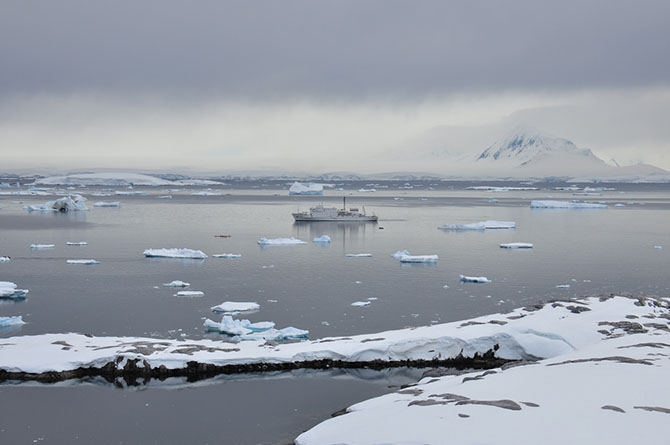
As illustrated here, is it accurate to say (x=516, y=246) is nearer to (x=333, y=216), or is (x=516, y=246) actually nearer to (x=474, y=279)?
(x=474, y=279)

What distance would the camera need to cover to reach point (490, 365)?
1563 centimetres

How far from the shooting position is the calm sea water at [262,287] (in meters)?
12.6

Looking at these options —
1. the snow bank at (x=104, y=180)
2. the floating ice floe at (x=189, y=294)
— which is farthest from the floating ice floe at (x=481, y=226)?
the snow bank at (x=104, y=180)

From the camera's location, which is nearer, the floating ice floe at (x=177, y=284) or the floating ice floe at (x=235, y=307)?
the floating ice floe at (x=235, y=307)

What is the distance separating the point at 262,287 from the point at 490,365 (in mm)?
10657

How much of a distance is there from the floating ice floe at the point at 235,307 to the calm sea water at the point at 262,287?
0.54 metres

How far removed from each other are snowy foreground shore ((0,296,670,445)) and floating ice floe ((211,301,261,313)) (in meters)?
3.85

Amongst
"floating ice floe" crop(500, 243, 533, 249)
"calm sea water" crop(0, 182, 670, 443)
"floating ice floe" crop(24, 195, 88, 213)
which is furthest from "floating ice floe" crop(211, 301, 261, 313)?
"floating ice floe" crop(24, 195, 88, 213)

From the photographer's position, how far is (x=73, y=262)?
29469 mm

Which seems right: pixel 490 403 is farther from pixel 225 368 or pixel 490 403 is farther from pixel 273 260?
pixel 273 260

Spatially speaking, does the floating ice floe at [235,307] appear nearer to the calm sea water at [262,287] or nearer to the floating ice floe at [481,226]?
the calm sea water at [262,287]

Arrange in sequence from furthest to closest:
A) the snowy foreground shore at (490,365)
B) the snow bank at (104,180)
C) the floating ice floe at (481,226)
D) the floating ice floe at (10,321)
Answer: the snow bank at (104,180), the floating ice floe at (481,226), the floating ice floe at (10,321), the snowy foreground shore at (490,365)

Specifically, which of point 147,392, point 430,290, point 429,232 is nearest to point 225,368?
point 147,392

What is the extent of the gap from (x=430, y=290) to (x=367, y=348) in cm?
880
